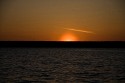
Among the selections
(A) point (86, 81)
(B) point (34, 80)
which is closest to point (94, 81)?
(A) point (86, 81)

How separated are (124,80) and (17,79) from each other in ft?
34.0

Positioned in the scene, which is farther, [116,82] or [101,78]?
[101,78]

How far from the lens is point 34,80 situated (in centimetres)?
3153

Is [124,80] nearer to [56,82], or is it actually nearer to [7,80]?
[56,82]

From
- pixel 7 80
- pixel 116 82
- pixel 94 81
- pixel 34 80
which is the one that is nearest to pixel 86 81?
pixel 94 81

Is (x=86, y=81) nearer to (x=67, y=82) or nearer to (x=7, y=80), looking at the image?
(x=67, y=82)

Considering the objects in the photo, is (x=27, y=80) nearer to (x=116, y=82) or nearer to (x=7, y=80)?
(x=7, y=80)

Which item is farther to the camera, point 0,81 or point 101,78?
point 101,78

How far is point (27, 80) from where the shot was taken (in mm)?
31422

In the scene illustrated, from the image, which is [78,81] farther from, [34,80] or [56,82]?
[34,80]

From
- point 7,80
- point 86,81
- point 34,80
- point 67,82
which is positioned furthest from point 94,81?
point 7,80

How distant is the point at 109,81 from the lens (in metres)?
30.9

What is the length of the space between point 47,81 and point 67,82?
79.7 inches

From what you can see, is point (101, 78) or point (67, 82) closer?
point (67, 82)
